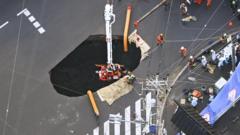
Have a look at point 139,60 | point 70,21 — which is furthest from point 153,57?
point 70,21

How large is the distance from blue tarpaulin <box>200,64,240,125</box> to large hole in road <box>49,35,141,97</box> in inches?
302

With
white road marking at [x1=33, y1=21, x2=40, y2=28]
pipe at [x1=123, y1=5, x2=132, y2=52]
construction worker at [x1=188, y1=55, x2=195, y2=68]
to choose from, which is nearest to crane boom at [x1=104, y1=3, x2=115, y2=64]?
pipe at [x1=123, y1=5, x2=132, y2=52]

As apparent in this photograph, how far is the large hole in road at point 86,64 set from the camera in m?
43.1

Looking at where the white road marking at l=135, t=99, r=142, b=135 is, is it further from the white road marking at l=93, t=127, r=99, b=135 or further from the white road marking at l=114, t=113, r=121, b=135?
the white road marking at l=93, t=127, r=99, b=135

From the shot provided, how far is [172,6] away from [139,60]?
17.3ft

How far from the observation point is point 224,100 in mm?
36625

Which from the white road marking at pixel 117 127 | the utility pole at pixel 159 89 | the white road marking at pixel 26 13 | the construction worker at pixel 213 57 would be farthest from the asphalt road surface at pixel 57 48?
the utility pole at pixel 159 89

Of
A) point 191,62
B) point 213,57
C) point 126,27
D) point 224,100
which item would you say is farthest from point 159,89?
point 126,27

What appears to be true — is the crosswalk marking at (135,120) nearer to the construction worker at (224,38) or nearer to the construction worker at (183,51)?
the construction worker at (183,51)

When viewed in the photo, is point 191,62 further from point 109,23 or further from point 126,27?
point 109,23

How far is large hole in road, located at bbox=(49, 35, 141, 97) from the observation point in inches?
1698

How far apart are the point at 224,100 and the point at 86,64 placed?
11.9m

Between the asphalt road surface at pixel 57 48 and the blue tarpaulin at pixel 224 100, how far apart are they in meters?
5.78

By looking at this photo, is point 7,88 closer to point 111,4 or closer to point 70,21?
point 70,21
